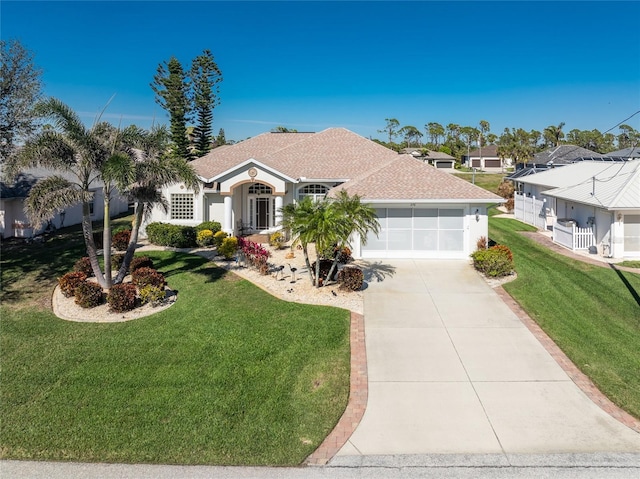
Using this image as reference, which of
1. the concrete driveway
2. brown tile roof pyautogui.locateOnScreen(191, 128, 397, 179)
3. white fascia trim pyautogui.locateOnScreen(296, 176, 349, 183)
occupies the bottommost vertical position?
the concrete driveway

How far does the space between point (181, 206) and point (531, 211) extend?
83.7 ft

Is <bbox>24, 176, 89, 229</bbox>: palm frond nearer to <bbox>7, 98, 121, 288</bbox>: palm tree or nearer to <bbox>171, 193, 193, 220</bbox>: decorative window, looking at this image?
<bbox>7, 98, 121, 288</bbox>: palm tree

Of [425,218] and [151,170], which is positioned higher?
[151,170]

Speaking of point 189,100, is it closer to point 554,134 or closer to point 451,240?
point 451,240

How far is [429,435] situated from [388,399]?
133 centimetres

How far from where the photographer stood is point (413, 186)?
21.4 metres

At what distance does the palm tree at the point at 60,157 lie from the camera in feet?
45.4

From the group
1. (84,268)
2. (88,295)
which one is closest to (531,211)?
(84,268)

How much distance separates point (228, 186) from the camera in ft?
78.1

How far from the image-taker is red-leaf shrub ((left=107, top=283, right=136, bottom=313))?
14250 millimetres

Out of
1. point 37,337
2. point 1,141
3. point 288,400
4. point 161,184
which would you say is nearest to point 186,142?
point 1,141

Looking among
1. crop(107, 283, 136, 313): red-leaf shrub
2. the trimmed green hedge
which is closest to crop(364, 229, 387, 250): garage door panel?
the trimmed green hedge

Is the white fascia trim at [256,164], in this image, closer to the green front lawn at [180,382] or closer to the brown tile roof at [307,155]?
the brown tile roof at [307,155]

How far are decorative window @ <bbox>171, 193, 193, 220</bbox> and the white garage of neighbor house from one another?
0.19 ft
